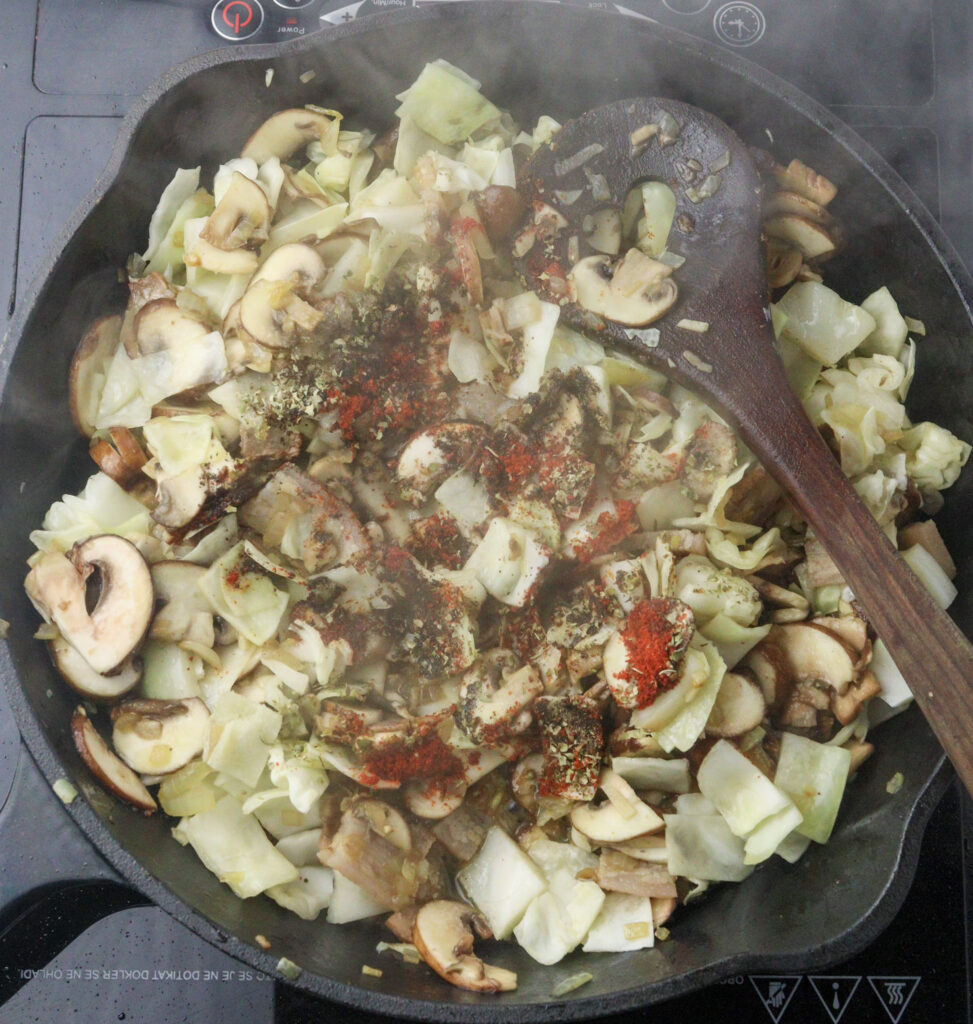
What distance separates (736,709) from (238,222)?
1.97m

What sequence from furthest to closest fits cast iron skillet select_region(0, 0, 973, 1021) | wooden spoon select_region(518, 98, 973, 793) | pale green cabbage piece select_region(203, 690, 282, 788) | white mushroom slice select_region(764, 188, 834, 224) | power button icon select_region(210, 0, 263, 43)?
power button icon select_region(210, 0, 263, 43) → white mushroom slice select_region(764, 188, 834, 224) → pale green cabbage piece select_region(203, 690, 282, 788) → wooden spoon select_region(518, 98, 973, 793) → cast iron skillet select_region(0, 0, 973, 1021)

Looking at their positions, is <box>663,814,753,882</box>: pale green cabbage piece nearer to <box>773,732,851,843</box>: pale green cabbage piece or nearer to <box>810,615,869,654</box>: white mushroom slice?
<box>773,732,851,843</box>: pale green cabbage piece

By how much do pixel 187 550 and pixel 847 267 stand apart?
7.12 feet

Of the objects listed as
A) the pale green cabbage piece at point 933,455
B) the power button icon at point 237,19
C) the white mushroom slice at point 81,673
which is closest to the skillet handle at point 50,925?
the white mushroom slice at point 81,673

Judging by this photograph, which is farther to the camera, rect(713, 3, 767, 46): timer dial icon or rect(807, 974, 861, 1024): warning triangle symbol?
rect(713, 3, 767, 46): timer dial icon

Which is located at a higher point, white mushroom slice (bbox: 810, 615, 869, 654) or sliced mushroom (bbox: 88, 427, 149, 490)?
white mushroom slice (bbox: 810, 615, 869, 654)

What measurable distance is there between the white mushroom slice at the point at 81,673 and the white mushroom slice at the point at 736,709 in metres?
1.56

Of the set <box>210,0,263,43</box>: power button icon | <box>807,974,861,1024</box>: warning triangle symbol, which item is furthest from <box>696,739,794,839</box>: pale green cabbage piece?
<box>210,0,263,43</box>: power button icon

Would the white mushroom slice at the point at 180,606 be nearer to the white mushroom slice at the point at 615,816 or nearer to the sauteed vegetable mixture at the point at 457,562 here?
the sauteed vegetable mixture at the point at 457,562

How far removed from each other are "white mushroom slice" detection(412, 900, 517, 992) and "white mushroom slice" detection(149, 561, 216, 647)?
3.06ft

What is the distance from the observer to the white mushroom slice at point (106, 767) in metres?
2.28

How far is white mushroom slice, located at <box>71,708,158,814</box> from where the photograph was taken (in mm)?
2275

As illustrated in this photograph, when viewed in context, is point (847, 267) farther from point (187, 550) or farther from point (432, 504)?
point (187, 550)

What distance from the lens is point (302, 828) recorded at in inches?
96.6
